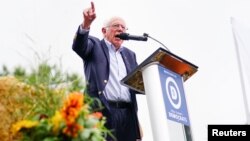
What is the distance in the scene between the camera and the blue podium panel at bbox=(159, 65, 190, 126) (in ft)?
11.8

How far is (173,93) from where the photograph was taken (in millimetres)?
3682

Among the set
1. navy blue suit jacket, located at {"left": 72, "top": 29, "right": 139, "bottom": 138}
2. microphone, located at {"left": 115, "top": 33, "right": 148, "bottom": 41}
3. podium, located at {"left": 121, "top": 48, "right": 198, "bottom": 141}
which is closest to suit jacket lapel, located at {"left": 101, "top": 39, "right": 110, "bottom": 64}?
navy blue suit jacket, located at {"left": 72, "top": 29, "right": 139, "bottom": 138}

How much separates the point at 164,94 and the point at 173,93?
0.40ft

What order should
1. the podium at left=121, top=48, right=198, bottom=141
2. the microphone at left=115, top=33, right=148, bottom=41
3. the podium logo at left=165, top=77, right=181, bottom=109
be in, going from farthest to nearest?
the microphone at left=115, top=33, right=148, bottom=41 < the podium logo at left=165, top=77, right=181, bottom=109 < the podium at left=121, top=48, right=198, bottom=141

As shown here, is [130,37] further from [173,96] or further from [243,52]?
[243,52]

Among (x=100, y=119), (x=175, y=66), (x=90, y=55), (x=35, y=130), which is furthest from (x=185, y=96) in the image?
(x=35, y=130)

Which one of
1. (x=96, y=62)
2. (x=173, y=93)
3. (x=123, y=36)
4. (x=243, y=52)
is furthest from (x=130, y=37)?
(x=243, y=52)

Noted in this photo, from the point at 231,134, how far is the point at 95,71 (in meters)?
1.31

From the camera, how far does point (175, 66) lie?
388 cm

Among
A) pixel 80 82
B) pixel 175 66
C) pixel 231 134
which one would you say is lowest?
pixel 231 134

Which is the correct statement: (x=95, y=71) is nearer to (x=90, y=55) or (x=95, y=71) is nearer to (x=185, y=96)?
(x=90, y=55)

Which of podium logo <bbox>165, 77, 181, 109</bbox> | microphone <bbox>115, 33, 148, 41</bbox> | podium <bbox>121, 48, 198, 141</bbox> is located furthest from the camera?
microphone <bbox>115, 33, 148, 41</bbox>

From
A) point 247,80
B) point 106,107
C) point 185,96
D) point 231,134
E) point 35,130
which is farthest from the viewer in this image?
point 247,80

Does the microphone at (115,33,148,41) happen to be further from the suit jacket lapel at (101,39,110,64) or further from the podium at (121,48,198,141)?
the podium at (121,48,198,141)
